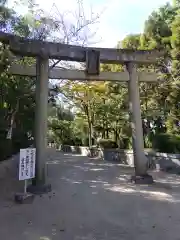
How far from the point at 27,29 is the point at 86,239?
291 inches

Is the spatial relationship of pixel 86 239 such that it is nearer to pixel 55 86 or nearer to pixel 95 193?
pixel 95 193

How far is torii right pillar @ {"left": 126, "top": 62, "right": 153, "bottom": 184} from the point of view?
9.29 meters

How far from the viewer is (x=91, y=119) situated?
24.6m

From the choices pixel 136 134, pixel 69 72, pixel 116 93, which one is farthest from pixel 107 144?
pixel 69 72

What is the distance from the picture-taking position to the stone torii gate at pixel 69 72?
817 cm

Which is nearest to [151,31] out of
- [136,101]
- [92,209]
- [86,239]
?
[136,101]

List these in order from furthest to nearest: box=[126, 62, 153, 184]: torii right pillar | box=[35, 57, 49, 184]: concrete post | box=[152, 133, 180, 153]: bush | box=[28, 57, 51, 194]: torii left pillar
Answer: box=[152, 133, 180, 153]: bush → box=[126, 62, 153, 184]: torii right pillar → box=[35, 57, 49, 184]: concrete post → box=[28, 57, 51, 194]: torii left pillar

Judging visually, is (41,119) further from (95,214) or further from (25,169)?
(95,214)

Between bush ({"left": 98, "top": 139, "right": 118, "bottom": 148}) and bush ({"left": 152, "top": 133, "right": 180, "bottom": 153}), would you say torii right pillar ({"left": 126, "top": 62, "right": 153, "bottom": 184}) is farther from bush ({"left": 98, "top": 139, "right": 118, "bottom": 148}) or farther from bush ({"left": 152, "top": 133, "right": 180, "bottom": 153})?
bush ({"left": 98, "top": 139, "right": 118, "bottom": 148})

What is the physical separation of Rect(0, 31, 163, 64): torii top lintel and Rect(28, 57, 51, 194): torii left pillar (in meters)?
0.33

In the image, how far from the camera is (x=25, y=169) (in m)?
6.98

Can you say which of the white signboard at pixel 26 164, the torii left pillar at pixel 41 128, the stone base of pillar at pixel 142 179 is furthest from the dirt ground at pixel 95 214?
the white signboard at pixel 26 164

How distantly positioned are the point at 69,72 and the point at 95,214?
16.2ft

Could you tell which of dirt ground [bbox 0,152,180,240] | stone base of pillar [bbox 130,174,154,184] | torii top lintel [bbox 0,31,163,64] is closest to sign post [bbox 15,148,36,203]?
dirt ground [bbox 0,152,180,240]
